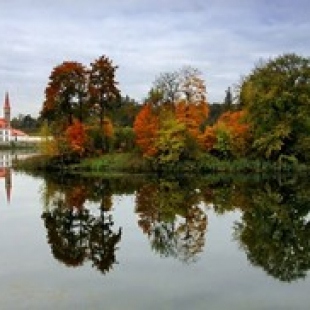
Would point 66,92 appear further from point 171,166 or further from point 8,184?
point 8,184

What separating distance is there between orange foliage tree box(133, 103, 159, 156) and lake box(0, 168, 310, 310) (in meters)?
20.1

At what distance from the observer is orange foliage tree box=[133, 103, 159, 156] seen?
60125 millimetres

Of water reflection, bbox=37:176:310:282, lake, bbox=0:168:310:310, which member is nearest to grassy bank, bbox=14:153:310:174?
water reflection, bbox=37:176:310:282

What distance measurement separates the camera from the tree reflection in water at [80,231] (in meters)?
20.2

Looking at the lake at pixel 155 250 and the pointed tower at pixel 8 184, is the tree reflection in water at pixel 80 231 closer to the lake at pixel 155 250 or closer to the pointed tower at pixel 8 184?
the lake at pixel 155 250

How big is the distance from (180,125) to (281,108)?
383 inches

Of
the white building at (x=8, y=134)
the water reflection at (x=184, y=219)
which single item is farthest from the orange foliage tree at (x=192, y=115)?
the white building at (x=8, y=134)

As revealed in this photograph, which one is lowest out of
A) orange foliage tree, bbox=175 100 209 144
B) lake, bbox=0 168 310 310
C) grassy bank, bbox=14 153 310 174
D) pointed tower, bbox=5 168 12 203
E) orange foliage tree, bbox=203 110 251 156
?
lake, bbox=0 168 310 310

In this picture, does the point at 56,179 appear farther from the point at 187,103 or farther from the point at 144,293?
the point at 144,293

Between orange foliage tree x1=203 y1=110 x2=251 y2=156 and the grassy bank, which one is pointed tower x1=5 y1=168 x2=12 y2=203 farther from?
orange foliage tree x1=203 y1=110 x2=251 y2=156

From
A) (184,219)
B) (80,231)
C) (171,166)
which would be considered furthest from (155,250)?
(171,166)

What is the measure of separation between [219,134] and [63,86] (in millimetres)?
15514

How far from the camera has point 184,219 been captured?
1104 inches

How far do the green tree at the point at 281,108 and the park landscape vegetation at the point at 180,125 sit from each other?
9cm
